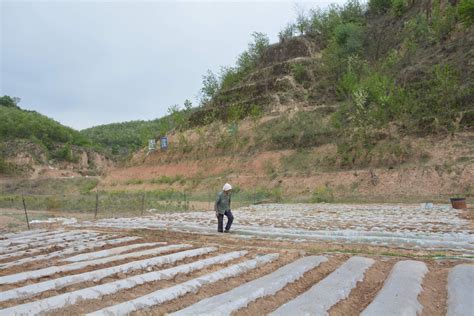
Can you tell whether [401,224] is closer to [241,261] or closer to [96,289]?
[241,261]

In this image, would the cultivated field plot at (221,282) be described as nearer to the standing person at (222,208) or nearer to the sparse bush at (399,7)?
the standing person at (222,208)

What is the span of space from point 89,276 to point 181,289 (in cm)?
146

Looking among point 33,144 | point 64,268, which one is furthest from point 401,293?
point 33,144

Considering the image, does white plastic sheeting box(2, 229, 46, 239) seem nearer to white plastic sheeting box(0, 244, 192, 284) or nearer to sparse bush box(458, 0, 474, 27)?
white plastic sheeting box(0, 244, 192, 284)

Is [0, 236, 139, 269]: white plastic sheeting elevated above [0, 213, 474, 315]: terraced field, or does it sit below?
above

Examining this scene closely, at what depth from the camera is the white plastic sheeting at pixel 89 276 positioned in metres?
5.12

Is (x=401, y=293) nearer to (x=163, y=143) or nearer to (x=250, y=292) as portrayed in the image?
(x=250, y=292)

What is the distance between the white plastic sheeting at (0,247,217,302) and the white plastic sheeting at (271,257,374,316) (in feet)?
8.46

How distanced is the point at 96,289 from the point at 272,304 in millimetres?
2127

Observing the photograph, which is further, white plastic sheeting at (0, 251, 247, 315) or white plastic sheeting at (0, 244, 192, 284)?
white plastic sheeting at (0, 244, 192, 284)

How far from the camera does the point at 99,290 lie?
204 inches

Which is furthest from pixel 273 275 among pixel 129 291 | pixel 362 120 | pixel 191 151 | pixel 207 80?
pixel 207 80

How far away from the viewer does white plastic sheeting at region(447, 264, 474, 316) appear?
4.43 m

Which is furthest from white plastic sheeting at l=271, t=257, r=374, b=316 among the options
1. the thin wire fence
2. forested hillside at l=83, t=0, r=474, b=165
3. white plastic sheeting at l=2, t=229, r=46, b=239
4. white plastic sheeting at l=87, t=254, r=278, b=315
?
forested hillside at l=83, t=0, r=474, b=165
